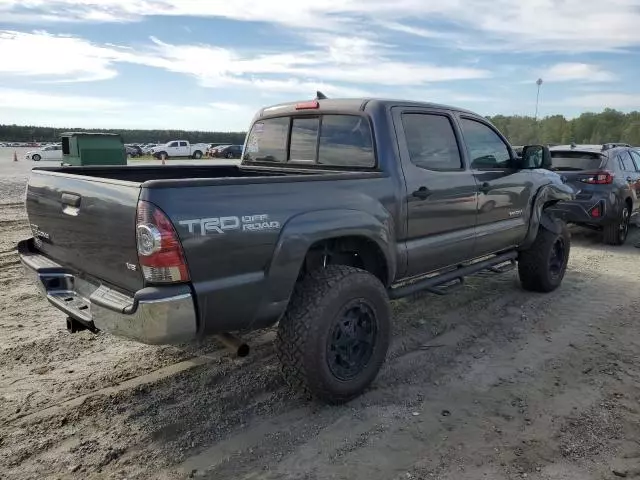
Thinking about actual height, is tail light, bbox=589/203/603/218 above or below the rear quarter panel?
below

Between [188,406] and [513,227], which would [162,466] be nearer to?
[188,406]

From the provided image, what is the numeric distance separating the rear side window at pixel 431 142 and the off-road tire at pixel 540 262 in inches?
73.4

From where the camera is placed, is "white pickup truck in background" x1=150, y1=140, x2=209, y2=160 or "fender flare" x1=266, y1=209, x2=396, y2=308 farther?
"white pickup truck in background" x1=150, y1=140, x2=209, y2=160

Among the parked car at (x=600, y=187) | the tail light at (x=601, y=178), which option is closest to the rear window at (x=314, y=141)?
the parked car at (x=600, y=187)

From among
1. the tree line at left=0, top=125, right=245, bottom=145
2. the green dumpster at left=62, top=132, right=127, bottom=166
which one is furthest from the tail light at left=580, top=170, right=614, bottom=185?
the tree line at left=0, top=125, right=245, bottom=145

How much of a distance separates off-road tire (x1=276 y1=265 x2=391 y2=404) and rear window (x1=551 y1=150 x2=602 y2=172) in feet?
20.9

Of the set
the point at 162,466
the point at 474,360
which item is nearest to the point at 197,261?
the point at 162,466

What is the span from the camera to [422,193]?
13.0ft

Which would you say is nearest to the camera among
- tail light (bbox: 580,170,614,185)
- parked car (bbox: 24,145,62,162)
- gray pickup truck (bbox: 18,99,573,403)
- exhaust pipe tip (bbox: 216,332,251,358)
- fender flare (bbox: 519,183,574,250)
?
gray pickup truck (bbox: 18,99,573,403)

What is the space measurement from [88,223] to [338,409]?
1.91m

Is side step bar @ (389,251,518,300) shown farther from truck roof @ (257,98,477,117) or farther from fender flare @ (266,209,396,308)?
truck roof @ (257,98,477,117)

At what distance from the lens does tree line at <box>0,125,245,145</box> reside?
81.4 meters

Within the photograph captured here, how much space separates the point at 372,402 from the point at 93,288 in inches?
75.3

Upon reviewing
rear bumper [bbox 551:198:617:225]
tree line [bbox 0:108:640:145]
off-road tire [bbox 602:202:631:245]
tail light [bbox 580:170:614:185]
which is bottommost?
off-road tire [bbox 602:202:631:245]
